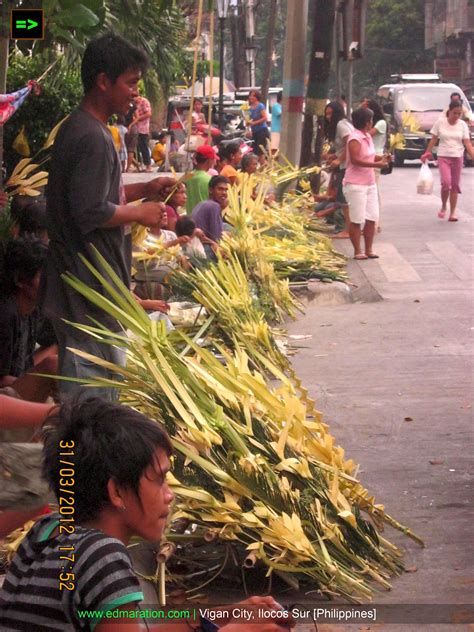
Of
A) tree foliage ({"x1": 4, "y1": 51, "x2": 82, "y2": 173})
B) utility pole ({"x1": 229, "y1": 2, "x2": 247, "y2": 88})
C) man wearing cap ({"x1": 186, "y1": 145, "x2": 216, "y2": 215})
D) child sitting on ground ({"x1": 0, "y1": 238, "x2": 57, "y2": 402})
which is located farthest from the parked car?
child sitting on ground ({"x1": 0, "y1": 238, "x2": 57, "y2": 402})

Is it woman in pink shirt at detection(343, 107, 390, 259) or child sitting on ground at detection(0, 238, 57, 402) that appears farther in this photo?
woman in pink shirt at detection(343, 107, 390, 259)

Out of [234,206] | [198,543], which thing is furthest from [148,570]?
[234,206]

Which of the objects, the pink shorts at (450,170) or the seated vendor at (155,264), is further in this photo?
the pink shorts at (450,170)

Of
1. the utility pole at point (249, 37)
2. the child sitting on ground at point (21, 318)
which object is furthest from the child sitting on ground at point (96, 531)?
the utility pole at point (249, 37)

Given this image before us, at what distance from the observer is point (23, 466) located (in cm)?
347

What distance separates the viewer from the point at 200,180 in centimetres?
1148

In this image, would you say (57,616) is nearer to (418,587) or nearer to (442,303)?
(418,587)

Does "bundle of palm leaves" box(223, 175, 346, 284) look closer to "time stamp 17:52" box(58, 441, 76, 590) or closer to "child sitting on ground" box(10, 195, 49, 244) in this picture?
"child sitting on ground" box(10, 195, 49, 244)

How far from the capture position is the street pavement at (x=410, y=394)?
16.3 feet

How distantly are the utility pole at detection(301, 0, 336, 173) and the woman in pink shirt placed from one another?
3920mm

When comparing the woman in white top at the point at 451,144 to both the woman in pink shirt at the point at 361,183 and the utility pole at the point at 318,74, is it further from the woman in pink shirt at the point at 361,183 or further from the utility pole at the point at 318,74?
the woman in pink shirt at the point at 361,183

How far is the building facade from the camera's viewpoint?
60906 millimetres

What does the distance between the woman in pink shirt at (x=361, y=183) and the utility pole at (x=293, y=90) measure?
283 cm

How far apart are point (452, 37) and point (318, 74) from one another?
46933mm
